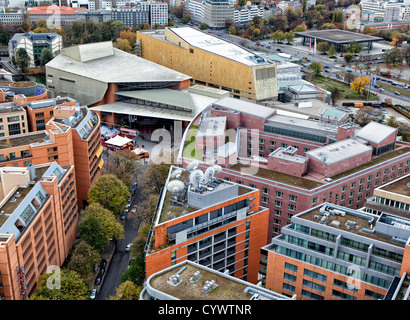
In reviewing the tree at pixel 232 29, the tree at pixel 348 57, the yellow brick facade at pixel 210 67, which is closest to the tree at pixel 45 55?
the yellow brick facade at pixel 210 67

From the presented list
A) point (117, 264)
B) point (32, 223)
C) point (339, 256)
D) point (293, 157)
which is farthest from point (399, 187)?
point (32, 223)

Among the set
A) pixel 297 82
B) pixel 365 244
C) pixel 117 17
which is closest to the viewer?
pixel 365 244

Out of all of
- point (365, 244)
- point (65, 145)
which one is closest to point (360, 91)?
point (65, 145)

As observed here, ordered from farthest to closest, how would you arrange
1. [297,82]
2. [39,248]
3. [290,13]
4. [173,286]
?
[290,13] → [297,82] → [39,248] → [173,286]

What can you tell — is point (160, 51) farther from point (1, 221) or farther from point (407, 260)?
point (407, 260)

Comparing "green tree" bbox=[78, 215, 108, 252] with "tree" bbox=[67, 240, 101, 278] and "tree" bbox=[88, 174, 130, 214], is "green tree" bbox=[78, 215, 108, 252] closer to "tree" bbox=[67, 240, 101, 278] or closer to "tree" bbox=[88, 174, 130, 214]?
"tree" bbox=[67, 240, 101, 278]

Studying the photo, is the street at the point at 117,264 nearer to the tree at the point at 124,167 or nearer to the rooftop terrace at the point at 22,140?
the tree at the point at 124,167
